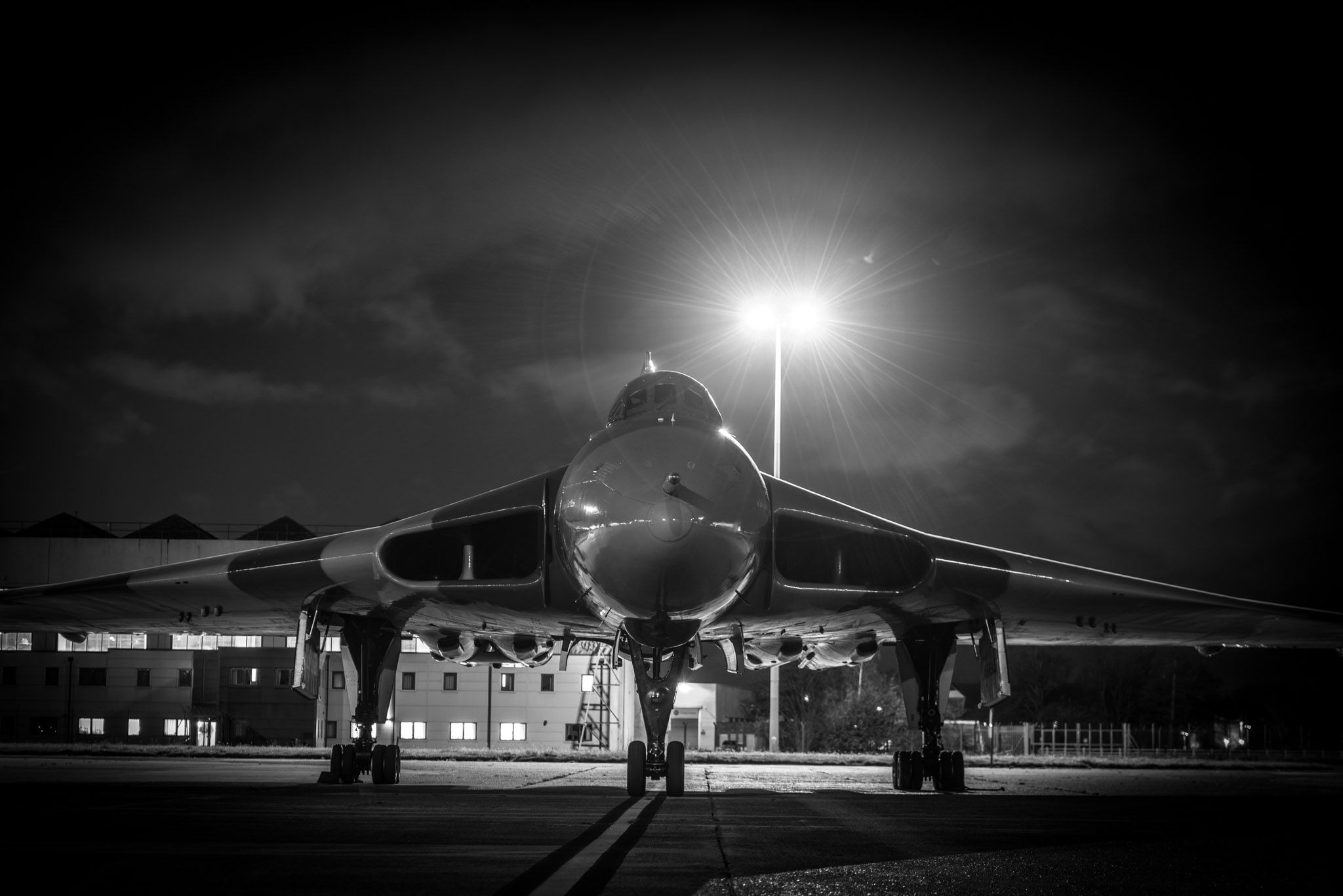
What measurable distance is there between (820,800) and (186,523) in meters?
47.0

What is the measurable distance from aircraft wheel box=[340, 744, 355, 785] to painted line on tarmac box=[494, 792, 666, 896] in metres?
6.40

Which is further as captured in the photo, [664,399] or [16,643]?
[16,643]

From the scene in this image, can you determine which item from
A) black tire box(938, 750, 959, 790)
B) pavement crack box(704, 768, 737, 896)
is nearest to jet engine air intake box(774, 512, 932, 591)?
black tire box(938, 750, 959, 790)

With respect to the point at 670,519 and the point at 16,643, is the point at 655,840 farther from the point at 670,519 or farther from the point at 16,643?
the point at 16,643

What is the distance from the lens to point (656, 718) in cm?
1195

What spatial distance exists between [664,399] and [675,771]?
370cm

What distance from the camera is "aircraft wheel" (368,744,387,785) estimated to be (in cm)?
1419

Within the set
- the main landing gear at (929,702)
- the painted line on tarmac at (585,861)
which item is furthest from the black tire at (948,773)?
the painted line on tarmac at (585,861)

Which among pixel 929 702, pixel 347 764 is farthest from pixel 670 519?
pixel 347 764

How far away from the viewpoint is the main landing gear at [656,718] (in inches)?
452

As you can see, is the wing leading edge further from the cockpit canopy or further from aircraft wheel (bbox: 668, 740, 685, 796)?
aircraft wheel (bbox: 668, 740, 685, 796)

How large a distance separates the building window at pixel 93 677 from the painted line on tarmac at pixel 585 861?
3998cm

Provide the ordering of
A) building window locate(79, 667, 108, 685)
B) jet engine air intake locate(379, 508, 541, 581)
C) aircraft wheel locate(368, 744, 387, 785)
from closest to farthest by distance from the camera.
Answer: jet engine air intake locate(379, 508, 541, 581) < aircraft wheel locate(368, 744, 387, 785) < building window locate(79, 667, 108, 685)

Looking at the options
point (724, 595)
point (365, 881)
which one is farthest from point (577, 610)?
point (365, 881)
